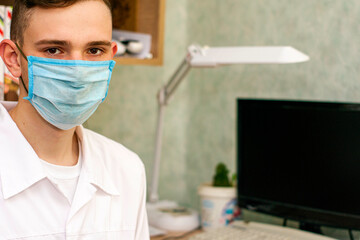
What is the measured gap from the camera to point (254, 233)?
65.5 inches

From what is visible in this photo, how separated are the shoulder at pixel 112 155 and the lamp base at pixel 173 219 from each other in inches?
20.3

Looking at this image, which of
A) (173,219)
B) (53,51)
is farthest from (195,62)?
(53,51)

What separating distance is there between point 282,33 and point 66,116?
1027 millimetres

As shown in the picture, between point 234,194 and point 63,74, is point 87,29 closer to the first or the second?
point 63,74

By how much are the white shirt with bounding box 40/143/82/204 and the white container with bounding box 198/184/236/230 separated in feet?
2.16

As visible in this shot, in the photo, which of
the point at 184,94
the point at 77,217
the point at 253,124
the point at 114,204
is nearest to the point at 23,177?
the point at 77,217

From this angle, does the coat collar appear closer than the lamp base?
Yes

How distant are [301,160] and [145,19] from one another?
0.74 meters

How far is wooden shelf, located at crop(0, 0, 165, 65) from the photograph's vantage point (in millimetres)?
1795

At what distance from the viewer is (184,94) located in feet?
7.56

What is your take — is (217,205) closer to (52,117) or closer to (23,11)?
(52,117)

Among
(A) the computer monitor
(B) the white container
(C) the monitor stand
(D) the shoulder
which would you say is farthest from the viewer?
(B) the white container

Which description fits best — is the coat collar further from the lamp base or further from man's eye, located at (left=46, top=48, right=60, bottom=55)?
the lamp base

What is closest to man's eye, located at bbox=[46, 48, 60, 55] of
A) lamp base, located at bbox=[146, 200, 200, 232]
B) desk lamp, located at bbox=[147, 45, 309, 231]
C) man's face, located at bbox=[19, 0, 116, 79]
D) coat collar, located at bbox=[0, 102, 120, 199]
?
man's face, located at bbox=[19, 0, 116, 79]
